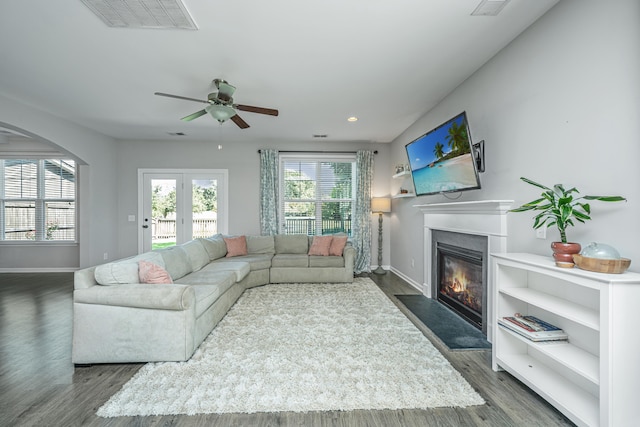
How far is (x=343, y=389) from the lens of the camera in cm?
187

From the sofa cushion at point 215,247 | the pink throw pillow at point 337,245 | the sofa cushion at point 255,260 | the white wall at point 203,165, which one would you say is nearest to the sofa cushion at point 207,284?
the sofa cushion at point 255,260

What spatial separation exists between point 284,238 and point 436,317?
3.04 meters

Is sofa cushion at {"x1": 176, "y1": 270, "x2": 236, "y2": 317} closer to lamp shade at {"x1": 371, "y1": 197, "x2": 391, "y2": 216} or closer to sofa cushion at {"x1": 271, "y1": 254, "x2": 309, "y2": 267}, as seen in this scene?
sofa cushion at {"x1": 271, "y1": 254, "x2": 309, "y2": 267}

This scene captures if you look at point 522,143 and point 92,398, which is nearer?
point 92,398

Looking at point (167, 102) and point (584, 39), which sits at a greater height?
point (167, 102)

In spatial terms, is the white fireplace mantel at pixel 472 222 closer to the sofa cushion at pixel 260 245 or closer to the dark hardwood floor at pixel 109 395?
the dark hardwood floor at pixel 109 395

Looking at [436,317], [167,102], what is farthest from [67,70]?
[436,317]

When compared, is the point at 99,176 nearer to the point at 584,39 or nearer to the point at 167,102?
the point at 167,102

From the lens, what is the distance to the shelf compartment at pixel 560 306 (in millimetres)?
Result: 1497

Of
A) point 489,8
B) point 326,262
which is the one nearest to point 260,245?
point 326,262

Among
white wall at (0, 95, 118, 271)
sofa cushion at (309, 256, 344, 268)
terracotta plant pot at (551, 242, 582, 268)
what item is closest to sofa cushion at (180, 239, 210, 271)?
sofa cushion at (309, 256, 344, 268)

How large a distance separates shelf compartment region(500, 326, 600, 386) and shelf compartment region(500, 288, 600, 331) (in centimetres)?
26

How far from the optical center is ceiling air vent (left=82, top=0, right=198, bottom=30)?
1.90 meters

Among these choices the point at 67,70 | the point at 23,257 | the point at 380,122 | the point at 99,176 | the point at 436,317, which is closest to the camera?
the point at 67,70
